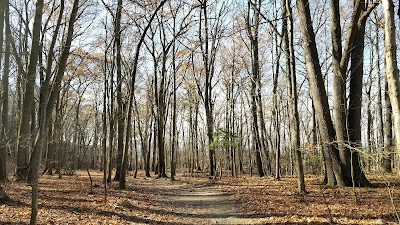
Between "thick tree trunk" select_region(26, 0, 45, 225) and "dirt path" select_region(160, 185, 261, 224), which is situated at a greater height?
"thick tree trunk" select_region(26, 0, 45, 225)

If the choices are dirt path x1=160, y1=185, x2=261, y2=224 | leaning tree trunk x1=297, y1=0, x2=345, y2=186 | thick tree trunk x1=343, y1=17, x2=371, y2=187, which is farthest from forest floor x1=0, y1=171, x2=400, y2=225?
thick tree trunk x1=343, y1=17, x2=371, y2=187

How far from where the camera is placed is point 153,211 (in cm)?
934

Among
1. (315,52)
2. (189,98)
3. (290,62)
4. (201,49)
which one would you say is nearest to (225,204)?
(290,62)

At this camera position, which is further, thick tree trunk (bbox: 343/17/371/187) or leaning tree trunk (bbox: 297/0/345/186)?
thick tree trunk (bbox: 343/17/371/187)

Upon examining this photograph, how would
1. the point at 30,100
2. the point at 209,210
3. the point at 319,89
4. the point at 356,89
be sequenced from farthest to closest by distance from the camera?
1. the point at 30,100
2. the point at 356,89
3. the point at 319,89
4. the point at 209,210

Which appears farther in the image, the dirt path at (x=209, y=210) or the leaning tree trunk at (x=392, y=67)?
the dirt path at (x=209, y=210)

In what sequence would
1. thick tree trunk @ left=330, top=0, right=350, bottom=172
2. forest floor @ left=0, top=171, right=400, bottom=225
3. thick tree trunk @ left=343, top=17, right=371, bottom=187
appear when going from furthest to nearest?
thick tree trunk @ left=343, top=17, right=371, bottom=187 → thick tree trunk @ left=330, top=0, right=350, bottom=172 → forest floor @ left=0, top=171, right=400, bottom=225

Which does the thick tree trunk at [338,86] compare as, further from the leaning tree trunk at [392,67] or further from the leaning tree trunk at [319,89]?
the leaning tree trunk at [392,67]

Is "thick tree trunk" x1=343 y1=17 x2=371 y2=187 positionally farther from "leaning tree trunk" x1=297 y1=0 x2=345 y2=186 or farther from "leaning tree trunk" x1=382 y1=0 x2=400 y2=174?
"leaning tree trunk" x1=382 y1=0 x2=400 y2=174

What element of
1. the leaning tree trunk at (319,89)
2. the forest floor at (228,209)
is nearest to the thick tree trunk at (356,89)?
the leaning tree trunk at (319,89)

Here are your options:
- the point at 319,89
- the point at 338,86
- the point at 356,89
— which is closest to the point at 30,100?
the point at 319,89

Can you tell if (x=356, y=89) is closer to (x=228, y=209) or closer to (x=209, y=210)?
(x=228, y=209)

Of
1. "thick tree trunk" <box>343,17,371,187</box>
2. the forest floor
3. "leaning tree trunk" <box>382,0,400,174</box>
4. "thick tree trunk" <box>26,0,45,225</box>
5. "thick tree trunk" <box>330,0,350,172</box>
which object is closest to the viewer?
"leaning tree trunk" <box>382,0,400,174</box>

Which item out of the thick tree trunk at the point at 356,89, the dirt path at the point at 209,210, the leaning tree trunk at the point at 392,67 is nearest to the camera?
the leaning tree trunk at the point at 392,67
